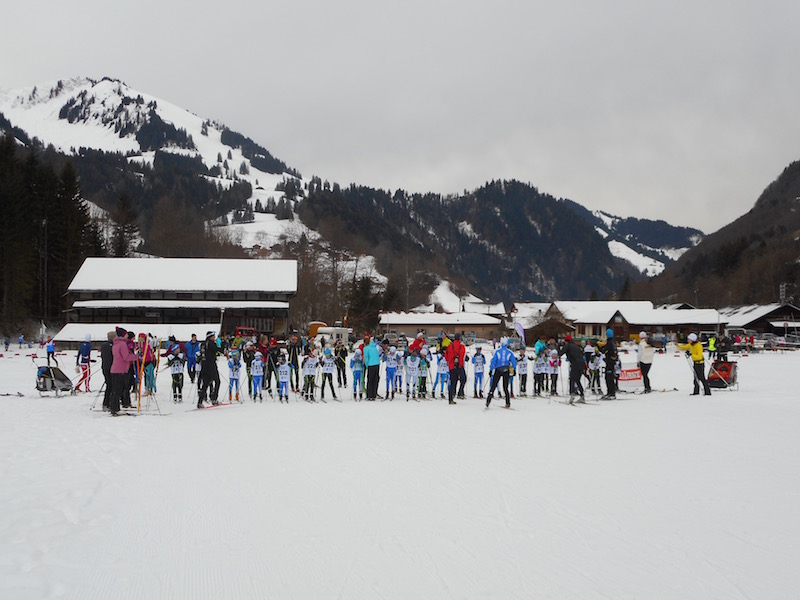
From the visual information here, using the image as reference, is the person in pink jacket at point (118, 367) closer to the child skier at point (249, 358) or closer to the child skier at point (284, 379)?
the child skier at point (284, 379)

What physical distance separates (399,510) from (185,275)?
52740 mm

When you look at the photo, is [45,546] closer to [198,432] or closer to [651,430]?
[198,432]

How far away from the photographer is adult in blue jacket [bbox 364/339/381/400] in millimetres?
16906

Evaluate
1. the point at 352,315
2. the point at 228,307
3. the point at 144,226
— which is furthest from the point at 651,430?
the point at 144,226

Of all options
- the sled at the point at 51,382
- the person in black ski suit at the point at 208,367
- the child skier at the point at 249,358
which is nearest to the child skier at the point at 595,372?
the child skier at the point at 249,358

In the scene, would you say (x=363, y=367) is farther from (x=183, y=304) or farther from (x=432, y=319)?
(x=432, y=319)

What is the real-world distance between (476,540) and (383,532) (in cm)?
89

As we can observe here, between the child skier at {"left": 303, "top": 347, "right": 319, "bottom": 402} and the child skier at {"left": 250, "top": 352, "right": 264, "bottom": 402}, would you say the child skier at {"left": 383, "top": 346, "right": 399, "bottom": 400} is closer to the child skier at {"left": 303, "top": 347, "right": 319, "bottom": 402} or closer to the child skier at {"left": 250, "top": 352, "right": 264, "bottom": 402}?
the child skier at {"left": 303, "top": 347, "right": 319, "bottom": 402}

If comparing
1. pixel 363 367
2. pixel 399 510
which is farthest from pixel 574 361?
pixel 399 510

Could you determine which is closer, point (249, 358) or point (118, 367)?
point (118, 367)

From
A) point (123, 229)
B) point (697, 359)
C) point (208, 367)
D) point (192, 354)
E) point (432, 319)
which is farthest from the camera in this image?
point (432, 319)

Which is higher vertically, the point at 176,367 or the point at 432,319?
the point at 432,319

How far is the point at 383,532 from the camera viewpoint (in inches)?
213

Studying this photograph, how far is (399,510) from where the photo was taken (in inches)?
239
